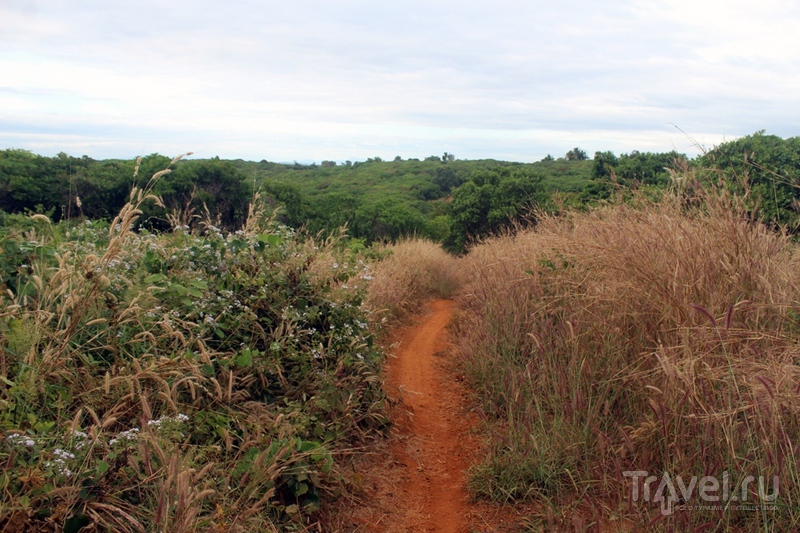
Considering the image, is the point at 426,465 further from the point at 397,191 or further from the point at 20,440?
the point at 397,191

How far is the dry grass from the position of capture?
9.00 meters

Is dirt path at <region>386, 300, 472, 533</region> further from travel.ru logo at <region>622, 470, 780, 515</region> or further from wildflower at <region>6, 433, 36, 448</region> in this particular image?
wildflower at <region>6, 433, 36, 448</region>

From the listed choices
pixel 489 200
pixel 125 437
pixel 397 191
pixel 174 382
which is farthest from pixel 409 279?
pixel 397 191

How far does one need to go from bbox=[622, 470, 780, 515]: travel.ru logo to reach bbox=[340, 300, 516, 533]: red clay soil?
2.77 feet

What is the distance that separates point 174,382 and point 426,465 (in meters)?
2.16

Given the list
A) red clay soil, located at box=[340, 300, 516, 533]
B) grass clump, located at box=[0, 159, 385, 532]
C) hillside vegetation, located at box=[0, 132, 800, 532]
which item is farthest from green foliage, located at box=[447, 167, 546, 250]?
grass clump, located at box=[0, 159, 385, 532]

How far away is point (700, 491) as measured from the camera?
2756 millimetres

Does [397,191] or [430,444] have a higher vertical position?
[397,191]

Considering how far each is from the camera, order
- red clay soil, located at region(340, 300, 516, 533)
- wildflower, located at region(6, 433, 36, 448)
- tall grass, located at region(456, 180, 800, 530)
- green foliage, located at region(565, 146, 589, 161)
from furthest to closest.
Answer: green foliage, located at region(565, 146, 589, 161) → red clay soil, located at region(340, 300, 516, 533) → tall grass, located at region(456, 180, 800, 530) → wildflower, located at region(6, 433, 36, 448)

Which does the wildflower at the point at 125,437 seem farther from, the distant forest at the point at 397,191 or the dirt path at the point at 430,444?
the dirt path at the point at 430,444

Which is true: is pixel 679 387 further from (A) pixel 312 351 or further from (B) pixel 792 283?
(A) pixel 312 351

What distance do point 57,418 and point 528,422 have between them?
2933 millimetres

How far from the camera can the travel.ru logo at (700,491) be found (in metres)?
2.53

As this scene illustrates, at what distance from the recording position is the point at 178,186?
54.9ft
